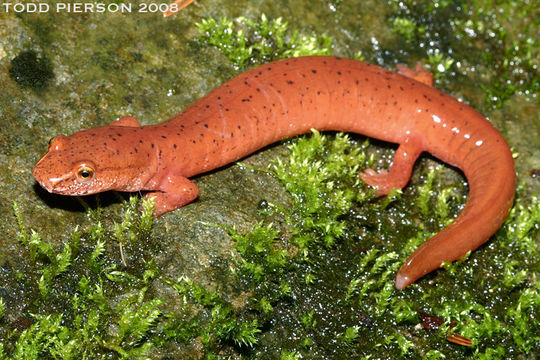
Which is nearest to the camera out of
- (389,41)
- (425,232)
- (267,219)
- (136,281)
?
(136,281)

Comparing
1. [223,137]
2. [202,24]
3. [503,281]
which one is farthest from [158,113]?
[503,281]

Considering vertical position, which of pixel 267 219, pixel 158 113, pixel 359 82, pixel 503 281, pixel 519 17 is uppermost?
pixel 519 17

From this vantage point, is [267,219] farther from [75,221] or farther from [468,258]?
[468,258]

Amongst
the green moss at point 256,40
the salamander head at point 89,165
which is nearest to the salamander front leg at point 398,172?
the green moss at point 256,40

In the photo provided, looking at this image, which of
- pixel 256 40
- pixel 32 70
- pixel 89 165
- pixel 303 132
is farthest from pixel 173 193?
pixel 256 40

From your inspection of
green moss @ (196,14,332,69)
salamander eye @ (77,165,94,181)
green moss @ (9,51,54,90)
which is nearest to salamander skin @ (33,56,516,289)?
salamander eye @ (77,165,94,181)

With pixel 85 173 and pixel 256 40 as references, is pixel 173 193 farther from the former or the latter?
pixel 256 40

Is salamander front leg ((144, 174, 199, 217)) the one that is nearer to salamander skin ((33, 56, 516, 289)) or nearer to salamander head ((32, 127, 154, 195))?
salamander skin ((33, 56, 516, 289))
